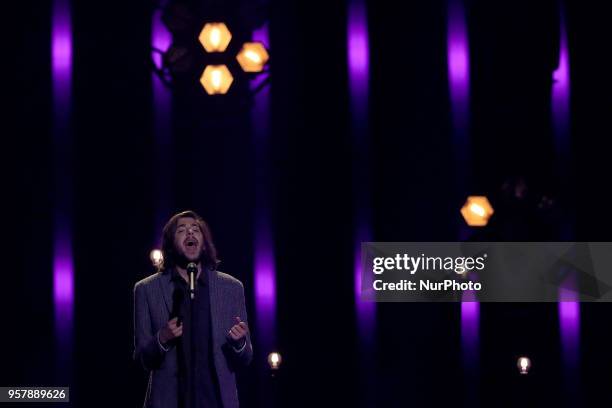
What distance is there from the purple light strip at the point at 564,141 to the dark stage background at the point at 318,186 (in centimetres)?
8

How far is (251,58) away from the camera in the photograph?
771cm

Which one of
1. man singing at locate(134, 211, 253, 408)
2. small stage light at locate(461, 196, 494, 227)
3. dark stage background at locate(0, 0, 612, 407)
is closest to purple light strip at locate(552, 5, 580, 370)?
dark stage background at locate(0, 0, 612, 407)

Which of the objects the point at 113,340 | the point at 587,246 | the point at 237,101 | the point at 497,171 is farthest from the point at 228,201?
the point at 587,246

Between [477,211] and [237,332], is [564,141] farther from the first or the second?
[237,332]

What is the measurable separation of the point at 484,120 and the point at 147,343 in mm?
5323

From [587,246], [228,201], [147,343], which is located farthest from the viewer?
[228,201]

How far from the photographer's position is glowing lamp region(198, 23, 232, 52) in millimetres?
7398

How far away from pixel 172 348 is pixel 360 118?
476 centimetres

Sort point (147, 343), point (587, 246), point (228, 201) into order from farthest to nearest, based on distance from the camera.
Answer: point (228, 201) < point (587, 246) < point (147, 343)

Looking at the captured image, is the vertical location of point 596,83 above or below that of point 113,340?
above

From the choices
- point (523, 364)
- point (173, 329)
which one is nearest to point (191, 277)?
point (173, 329)

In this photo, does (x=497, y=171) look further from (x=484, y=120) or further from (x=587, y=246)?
(x=587, y=246)

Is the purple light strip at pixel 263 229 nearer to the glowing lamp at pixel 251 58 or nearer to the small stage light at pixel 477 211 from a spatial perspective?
the glowing lamp at pixel 251 58

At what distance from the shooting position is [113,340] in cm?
837
